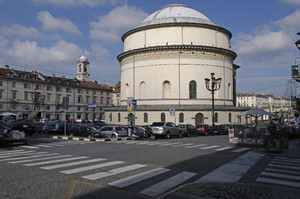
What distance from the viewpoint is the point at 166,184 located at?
749 centimetres

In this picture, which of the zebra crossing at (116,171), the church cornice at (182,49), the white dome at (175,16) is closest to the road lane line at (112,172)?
the zebra crossing at (116,171)

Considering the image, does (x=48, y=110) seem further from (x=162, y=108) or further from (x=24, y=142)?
(x=24, y=142)

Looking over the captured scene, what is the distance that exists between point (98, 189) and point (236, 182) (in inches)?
157

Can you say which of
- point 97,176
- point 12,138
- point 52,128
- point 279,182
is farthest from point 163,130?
point 279,182

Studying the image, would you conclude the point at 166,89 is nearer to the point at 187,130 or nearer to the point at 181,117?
the point at 181,117

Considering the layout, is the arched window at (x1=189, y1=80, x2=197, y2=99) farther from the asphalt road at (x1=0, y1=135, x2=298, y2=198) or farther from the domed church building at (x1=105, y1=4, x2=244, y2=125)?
the asphalt road at (x1=0, y1=135, x2=298, y2=198)

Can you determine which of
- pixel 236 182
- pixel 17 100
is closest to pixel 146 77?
pixel 17 100

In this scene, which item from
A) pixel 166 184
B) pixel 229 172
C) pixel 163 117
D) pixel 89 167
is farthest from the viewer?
pixel 163 117

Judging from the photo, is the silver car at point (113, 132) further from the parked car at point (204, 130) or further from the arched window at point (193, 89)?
the arched window at point (193, 89)

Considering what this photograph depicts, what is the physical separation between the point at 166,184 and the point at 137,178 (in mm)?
1083

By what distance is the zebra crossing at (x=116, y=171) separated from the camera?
7.45 m

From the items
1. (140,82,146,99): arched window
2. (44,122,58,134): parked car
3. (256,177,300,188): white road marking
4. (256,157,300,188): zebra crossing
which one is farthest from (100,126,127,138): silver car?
(140,82,146,99): arched window

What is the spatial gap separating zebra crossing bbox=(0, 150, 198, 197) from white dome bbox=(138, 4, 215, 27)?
39849 mm

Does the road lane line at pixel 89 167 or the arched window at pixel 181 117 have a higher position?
the arched window at pixel 181 117
